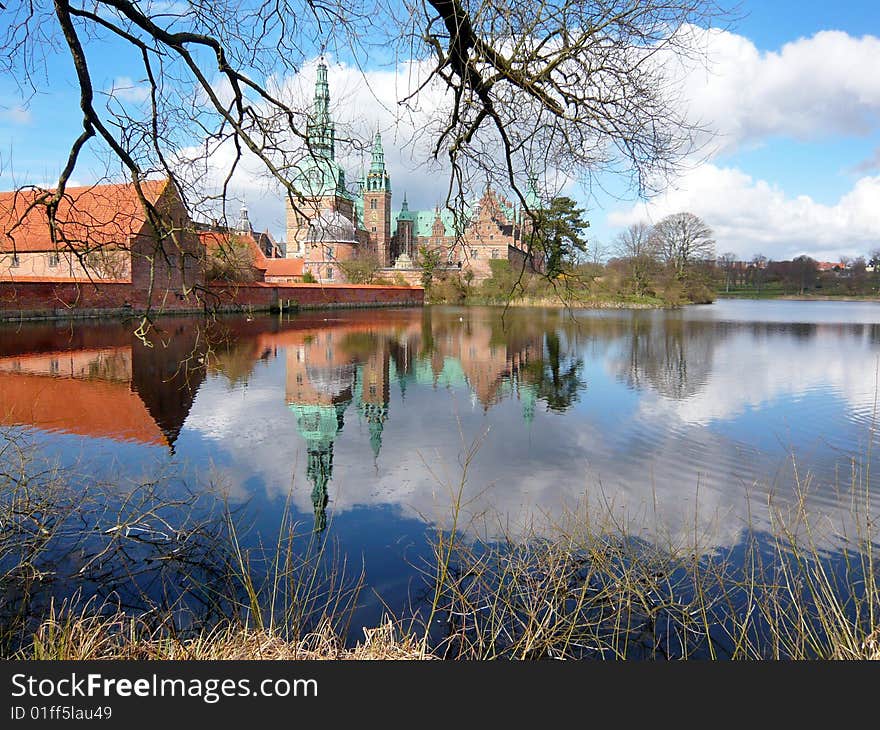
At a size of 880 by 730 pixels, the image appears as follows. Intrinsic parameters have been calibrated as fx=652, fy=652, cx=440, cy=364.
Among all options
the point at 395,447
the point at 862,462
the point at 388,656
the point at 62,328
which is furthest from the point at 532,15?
the point at 62,328

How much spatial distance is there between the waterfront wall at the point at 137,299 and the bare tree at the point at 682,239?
20.9 metres

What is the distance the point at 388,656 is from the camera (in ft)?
9.40

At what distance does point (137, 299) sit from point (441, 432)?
23.7 m

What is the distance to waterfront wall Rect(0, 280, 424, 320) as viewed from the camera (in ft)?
69.2

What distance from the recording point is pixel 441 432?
835 cm

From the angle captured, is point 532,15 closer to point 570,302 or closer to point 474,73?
point 474,73

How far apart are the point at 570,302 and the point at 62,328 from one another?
21.5 m

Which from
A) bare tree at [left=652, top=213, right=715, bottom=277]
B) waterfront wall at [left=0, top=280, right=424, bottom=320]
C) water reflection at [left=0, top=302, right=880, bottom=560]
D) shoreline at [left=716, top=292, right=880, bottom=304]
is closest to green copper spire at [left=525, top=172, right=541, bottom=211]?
water reflection at [left=0, top=302, right=880, bottom=560]

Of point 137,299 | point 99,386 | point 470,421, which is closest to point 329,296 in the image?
point 137,299

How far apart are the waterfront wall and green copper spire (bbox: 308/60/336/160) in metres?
1.02

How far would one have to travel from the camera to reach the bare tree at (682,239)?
1975 inches

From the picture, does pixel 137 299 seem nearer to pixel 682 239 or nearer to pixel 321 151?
pixel 321 151

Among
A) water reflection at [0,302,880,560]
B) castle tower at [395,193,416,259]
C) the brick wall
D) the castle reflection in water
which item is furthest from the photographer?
castle tower at [395,193,416,259]

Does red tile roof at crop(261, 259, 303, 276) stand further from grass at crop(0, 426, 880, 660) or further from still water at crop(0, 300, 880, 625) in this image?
grass at crop(0, 426, 880, 660)
